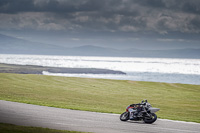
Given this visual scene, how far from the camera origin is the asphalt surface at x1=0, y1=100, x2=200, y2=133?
13.4 metres

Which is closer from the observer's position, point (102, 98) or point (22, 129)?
point (22, 129)

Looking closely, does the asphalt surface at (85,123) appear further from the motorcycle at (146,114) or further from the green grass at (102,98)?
the green grass at (102,98)

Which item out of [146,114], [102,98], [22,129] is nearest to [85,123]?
[146,114]

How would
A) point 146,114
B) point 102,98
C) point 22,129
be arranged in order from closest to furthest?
point 22,129, point 146,114, point 102,98

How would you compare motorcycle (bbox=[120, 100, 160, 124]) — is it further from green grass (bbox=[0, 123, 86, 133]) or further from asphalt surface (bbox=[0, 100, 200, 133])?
green grass (bbox=[0, 123, 86, 133])

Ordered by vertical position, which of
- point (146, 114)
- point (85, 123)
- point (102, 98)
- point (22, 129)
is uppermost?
point (102, 98)

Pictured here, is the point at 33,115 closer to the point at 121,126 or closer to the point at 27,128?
the point at 27,128

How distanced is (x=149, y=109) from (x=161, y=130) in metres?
1.77

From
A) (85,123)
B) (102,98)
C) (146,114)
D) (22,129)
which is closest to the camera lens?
(22,129)

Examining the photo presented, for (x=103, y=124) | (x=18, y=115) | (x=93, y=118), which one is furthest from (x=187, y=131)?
(x=18, y=115)

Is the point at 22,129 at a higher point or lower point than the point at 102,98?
lower

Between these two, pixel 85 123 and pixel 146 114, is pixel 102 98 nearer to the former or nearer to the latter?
pixel 146 114

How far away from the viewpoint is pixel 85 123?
14.6 m

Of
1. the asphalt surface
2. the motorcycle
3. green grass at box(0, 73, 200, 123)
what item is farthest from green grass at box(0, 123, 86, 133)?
green grass at box(0, 73, 200, 123)
